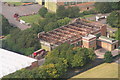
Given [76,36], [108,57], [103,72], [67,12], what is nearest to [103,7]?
[67,12]

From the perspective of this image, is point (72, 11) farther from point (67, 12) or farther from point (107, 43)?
point (107, 43)

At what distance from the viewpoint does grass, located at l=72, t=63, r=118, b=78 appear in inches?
1924

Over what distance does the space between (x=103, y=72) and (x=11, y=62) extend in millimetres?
13025

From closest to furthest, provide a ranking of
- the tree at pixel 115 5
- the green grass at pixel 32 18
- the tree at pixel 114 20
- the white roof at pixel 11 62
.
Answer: the white roof at pixel 11 62 < the tree at pixel 114 20 < the green grass at pixel 32 18 < the tree at pixel 115 5

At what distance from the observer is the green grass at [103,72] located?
48875mm

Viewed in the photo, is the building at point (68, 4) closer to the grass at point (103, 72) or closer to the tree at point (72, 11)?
the tree at point (72, 11)

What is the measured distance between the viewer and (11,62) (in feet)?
161

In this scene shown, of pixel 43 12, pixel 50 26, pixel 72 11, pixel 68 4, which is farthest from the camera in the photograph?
pixel 68 4

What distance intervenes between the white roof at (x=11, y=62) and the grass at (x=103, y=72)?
739cm

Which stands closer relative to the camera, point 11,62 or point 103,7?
point 11,62

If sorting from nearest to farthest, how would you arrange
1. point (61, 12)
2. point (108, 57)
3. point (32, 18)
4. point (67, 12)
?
point (108, 57)
point (61, 12)
point (67, 12)
point (32, 18)

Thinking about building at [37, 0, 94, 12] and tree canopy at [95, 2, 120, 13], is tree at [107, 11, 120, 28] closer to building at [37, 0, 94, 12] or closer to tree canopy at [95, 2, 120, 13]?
tree canopy at [95, 2, 120, 13]

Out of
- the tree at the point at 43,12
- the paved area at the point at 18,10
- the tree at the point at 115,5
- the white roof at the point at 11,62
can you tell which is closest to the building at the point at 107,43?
the white roof at the point at 11,62

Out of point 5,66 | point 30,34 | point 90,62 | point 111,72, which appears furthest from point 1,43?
point 111,72
